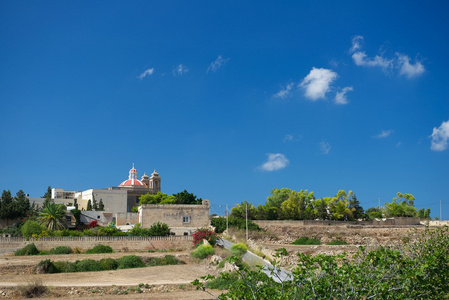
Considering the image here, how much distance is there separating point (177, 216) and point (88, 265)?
57.2 ft

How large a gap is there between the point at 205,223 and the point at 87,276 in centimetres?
2158

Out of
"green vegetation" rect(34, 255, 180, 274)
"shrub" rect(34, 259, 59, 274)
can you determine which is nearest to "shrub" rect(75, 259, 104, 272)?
"green vegetation" rect(34, 255, 180, 274)

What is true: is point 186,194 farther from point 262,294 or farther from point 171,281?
point 262,294

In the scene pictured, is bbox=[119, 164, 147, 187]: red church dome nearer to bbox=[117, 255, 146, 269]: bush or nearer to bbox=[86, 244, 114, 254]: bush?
bbox=[86, 244, 114, 254]: bush

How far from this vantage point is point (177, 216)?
45156 millimetres

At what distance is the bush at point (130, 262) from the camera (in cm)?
2898

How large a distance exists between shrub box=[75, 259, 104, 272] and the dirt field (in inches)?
57.6

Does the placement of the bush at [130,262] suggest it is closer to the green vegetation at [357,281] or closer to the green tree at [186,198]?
the green vegetation at [357,281]

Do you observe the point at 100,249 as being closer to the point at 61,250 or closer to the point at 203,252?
the point at 61,250

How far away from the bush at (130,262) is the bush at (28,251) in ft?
28.0

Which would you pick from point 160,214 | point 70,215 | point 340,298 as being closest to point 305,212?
point 160,214

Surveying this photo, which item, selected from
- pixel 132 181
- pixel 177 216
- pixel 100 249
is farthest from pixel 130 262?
pixel 132 181

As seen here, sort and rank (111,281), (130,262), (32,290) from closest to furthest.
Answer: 1. (32,290)
2. (111,281)
3. (130,262)

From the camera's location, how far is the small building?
44594 millimetres
